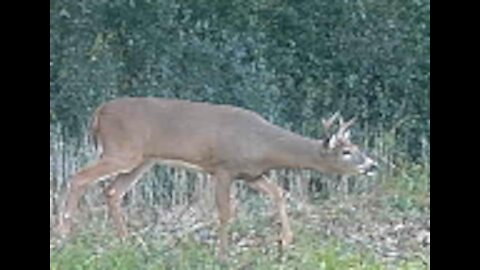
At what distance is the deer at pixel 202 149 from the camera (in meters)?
9.87

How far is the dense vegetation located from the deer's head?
2557mm

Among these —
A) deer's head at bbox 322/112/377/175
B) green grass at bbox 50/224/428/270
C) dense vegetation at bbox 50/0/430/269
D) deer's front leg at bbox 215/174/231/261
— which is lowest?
green grass at bbox 50/224/428/270

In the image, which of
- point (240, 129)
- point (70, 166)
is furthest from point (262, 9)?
point (240, 129)

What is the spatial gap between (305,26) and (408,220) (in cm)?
413

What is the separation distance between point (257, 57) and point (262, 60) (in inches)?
2.5

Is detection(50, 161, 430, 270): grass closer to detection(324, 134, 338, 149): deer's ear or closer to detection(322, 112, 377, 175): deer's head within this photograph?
detection(322, 112, 377, 175): deer's head

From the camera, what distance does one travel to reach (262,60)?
44.5 feet

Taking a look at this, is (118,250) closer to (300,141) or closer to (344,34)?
(300,141)

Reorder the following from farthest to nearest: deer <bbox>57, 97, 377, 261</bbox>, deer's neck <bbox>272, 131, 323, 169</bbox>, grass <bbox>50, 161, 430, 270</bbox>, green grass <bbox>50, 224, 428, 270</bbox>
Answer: deer's neck <bbox>272, 131, 323, 169</bbox> < deer <bbox>57, 97, 377, 261</bbox> < grass <bbox>50, 161, 430, 270</bbox> < green grass <bbox>50, 224, 428, 270</bbox>

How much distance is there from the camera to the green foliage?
43.7 ft

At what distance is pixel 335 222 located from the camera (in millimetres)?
10102

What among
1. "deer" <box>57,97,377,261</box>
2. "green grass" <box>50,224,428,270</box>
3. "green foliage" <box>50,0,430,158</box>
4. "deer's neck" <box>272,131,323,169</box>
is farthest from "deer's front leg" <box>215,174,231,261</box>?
"green foliage" <box>50,0,430,158</box>

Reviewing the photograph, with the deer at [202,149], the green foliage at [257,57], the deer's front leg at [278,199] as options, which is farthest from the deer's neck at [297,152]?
the green foliage at [257,57]

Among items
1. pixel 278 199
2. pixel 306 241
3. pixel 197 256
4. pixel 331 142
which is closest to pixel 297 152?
pixel 331 142
